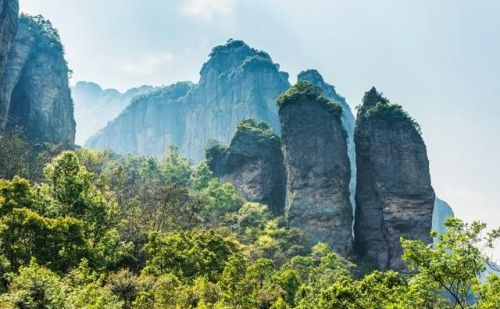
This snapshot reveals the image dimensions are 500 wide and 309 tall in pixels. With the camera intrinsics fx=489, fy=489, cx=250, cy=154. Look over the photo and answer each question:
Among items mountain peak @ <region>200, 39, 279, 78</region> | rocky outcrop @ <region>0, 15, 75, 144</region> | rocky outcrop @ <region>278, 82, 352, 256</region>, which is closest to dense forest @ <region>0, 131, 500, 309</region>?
rocky outcrop @ <region>278, 82, 352, 256</region>

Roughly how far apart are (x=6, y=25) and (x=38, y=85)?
19.4 m

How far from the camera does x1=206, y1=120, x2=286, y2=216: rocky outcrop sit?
82.2 meters

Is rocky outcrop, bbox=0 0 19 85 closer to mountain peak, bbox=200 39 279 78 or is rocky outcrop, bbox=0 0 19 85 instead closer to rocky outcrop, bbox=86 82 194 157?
mountain peak, bbox=200 39 279 78

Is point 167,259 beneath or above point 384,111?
beneath

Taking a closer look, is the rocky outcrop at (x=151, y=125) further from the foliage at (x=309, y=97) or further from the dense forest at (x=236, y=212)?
the foliage at (x=309, y=97)

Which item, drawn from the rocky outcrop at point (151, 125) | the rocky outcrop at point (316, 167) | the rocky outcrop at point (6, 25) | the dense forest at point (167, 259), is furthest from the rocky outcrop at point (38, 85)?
the rocky outcrop at point (151, 125)

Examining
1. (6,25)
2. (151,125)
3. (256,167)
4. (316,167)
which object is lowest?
(316,167)

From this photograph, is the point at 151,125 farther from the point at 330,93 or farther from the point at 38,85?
the point at 38,85

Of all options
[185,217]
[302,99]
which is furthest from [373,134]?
[185,217]

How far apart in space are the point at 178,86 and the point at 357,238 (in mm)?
128393

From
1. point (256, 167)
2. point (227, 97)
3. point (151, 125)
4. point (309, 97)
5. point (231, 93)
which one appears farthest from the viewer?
point (151, 125)

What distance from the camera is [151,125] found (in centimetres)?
18288

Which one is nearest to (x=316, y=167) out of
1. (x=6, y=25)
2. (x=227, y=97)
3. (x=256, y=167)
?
(x=256, y=167)

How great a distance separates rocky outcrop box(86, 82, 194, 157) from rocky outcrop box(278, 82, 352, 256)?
103701 mm
